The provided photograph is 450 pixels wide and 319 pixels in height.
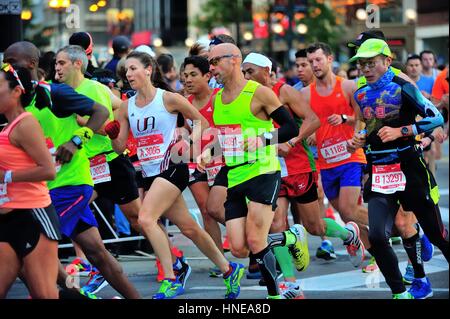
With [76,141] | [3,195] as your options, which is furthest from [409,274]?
[3,195]

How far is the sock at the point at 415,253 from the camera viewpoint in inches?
381

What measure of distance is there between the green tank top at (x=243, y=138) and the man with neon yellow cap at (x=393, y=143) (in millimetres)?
724

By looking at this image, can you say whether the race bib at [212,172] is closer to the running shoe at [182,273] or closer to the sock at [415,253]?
the running shoe at [182,273]

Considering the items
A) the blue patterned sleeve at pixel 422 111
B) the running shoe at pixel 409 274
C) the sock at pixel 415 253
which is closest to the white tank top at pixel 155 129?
the blue patterned sleeve at pixel 422 111

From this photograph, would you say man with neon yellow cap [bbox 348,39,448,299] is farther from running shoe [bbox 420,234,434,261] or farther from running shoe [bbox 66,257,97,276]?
running shoe [bbox 66,257,97,276]

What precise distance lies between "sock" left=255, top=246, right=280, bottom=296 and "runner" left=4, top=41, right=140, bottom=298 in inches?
41.7

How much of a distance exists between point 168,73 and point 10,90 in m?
6.89

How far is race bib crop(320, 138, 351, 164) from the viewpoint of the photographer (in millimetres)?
10992

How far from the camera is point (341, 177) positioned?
36.0 ft

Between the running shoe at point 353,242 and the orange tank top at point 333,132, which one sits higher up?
the orange tank top at point 333,132

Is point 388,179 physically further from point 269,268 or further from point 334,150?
point 334,150

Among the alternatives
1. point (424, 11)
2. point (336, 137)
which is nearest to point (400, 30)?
point (424, 11)

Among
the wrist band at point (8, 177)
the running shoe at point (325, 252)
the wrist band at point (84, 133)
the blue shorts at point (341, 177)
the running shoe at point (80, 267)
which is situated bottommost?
the running shoe at point (325, 252)

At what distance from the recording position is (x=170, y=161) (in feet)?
32.1
